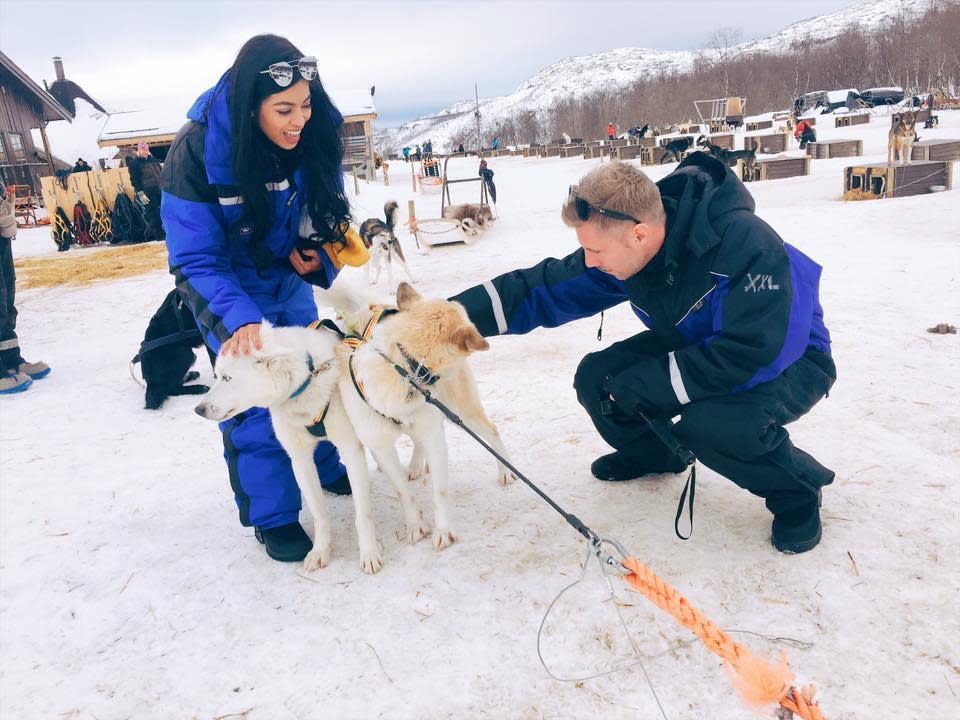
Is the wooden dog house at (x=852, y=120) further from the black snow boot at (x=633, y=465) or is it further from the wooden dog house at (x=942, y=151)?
the black snow boot at (x=633, y=465)

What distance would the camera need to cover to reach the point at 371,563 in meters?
1.98

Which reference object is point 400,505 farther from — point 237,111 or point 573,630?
point 237,111

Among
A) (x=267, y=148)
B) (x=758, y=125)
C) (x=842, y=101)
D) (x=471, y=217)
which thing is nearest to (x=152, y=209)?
(x=471, y=217)

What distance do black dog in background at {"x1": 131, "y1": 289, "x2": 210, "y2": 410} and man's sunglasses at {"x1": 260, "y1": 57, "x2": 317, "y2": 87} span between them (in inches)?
80.8

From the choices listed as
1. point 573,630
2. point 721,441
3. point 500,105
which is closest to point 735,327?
point 721,441

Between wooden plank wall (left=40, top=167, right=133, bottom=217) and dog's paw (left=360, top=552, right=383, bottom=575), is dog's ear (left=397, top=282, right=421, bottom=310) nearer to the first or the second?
dog's paw (left=360, top=552, right=383, bottom=575)

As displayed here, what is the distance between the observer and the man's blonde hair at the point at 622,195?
1712mm

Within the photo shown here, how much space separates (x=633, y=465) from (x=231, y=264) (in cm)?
158

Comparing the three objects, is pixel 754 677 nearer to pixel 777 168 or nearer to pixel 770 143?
pixel 777 168

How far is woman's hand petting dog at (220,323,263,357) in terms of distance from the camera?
1.83 meters

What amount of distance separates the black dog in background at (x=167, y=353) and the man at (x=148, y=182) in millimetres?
8304

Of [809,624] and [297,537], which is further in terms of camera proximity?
[297,537]

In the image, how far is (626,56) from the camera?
138875mm

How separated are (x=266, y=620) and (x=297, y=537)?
359 millimetres
